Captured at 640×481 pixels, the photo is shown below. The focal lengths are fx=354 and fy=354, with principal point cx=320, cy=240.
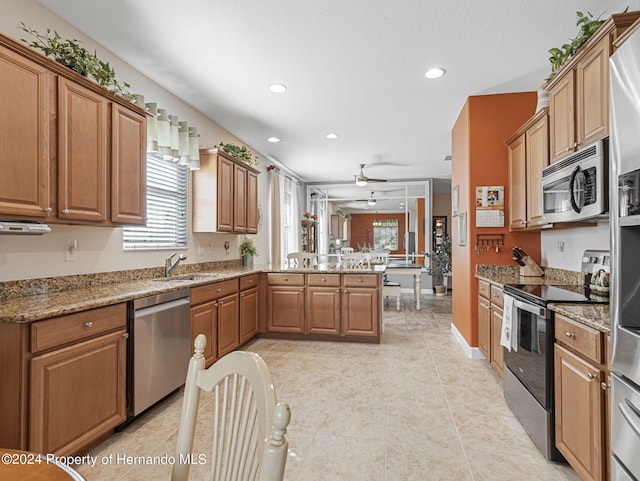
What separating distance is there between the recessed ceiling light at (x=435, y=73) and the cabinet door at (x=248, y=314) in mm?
2997

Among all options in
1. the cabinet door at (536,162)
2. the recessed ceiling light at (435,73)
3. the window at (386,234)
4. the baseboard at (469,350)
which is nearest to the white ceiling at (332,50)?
the recessed ceiling light at (435,73)

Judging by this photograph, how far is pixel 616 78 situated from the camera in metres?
1.43

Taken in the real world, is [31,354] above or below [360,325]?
above

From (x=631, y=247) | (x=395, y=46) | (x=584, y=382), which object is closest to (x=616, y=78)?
(x=631, y=247)

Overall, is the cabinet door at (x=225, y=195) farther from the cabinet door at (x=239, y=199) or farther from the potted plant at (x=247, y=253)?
the potted plant at (x=247, y=253)

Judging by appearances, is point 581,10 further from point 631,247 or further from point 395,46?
point 631,247

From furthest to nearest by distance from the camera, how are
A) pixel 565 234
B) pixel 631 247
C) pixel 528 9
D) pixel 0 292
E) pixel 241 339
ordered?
1. pixel 241 339
2. pixel 565 234
3. pixel 528 9
4. pixel 0 292
5. pixel 631 247

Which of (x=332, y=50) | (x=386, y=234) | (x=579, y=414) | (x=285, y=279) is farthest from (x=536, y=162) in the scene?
(x=386, y=234)

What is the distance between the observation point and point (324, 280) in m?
4.42

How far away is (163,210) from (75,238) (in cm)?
115

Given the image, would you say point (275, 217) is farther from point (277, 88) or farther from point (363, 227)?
point (363, 227)

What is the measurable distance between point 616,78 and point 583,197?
3.06 ft

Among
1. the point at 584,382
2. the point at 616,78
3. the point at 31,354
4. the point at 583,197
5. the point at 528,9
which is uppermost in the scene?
the point at 528,9

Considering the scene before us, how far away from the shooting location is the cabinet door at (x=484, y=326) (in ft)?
10.8
